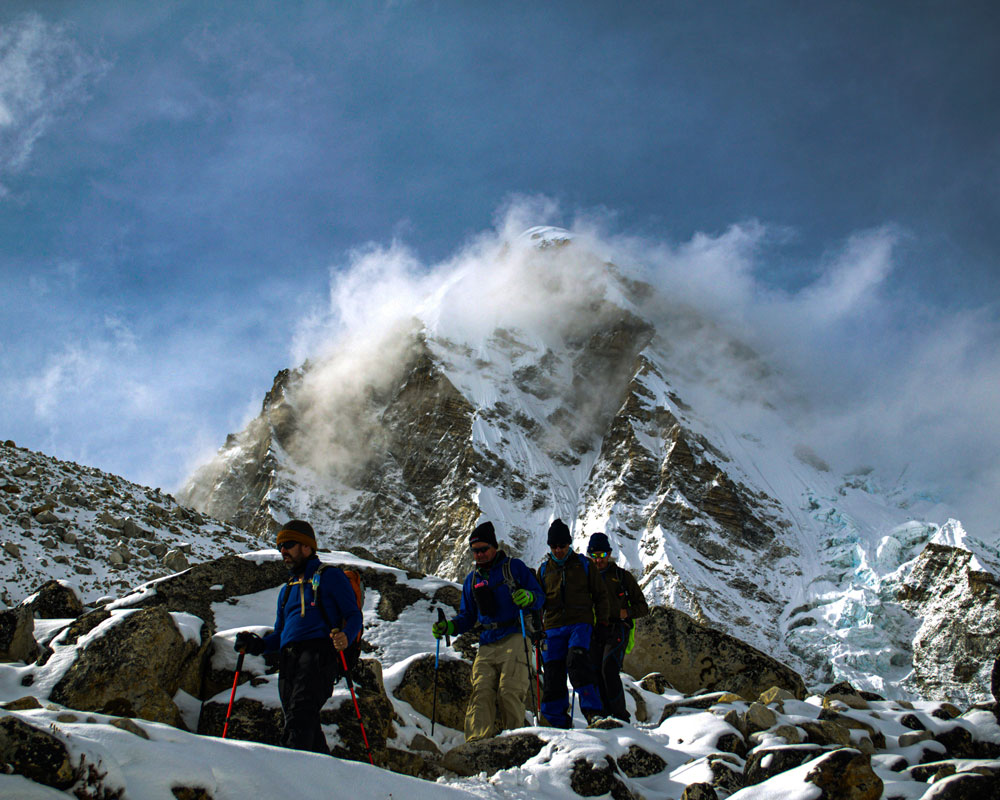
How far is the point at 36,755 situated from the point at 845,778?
15.8 ft

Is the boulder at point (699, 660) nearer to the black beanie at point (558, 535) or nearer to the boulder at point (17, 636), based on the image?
the black beanie at point (558, 535)

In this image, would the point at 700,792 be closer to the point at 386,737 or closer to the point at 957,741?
the point at 386,737

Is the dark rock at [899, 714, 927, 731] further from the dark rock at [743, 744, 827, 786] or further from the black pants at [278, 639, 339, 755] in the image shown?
the black pants at [278, 639, 339, 755]

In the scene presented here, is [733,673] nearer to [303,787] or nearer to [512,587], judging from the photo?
[512,587]

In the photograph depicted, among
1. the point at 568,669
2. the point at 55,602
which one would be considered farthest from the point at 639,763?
the point at 55,602

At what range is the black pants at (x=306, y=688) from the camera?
5.36 meters

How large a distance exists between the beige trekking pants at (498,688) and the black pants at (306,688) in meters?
2.06

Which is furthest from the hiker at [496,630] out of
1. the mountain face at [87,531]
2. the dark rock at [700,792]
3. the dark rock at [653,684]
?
the mountain face at [87,531]

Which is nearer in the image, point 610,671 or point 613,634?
point 610,671

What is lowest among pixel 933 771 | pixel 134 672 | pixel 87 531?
pixel 933 771

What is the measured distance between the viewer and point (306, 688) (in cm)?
554

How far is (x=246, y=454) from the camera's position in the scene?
152 meters

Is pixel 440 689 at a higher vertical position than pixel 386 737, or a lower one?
higher

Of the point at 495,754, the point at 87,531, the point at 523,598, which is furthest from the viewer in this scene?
the point at 87,531
